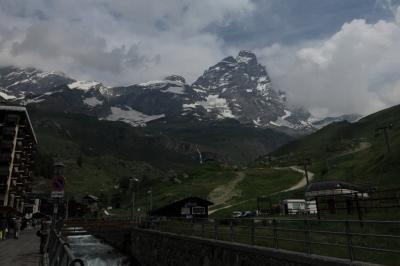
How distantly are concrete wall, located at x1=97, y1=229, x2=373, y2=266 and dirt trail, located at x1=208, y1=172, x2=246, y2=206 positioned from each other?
237 ft

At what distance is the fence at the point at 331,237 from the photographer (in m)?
13.4

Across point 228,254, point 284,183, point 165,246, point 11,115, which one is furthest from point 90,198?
point 228,254

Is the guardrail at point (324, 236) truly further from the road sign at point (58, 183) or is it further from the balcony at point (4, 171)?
the balcony at point (4, 171)

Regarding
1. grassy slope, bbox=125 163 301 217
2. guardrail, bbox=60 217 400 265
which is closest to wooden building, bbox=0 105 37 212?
grassy slope, bbox=125 163 301 217

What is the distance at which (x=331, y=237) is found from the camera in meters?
19.7

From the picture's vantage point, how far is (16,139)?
10456 centimetres

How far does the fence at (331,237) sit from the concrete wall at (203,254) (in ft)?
2.40

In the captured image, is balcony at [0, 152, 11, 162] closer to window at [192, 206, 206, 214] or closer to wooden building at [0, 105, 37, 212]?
wooden building at [0, 105, 37, 212]

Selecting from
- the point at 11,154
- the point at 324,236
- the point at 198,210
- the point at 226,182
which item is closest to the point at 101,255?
the point at 198,210

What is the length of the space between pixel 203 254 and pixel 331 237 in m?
10.7

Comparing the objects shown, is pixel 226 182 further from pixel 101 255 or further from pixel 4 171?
pixel 101 255

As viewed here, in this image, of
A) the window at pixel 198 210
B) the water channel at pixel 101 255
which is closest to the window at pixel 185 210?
the window at pixel 198 210

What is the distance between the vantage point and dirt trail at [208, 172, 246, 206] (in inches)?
5118

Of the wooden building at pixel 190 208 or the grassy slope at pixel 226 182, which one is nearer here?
the wooden building at pixel 190 208
